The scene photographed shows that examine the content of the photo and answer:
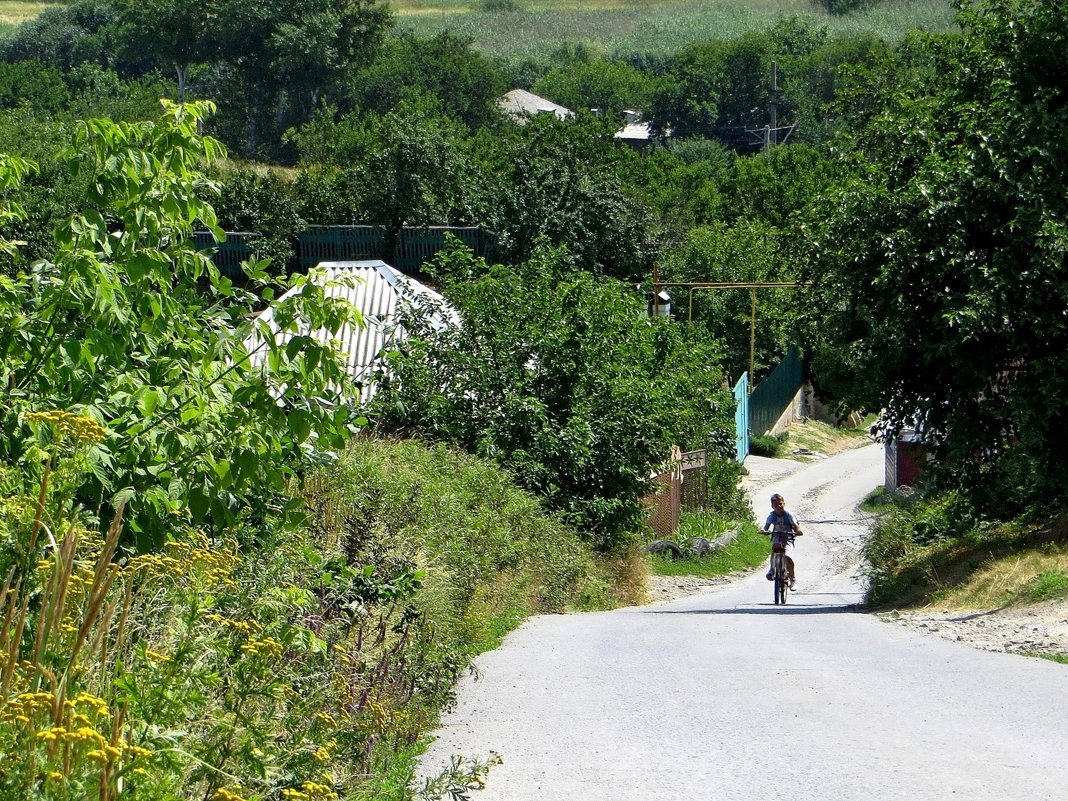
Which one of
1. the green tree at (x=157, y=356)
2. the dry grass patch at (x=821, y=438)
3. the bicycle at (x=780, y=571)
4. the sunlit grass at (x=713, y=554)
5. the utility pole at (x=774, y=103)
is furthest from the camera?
the utility pole at (x=774, y=103)

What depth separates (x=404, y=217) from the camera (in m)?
44.8

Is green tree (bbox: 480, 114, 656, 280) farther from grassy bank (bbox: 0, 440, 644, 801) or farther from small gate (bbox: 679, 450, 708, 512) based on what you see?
grassy bank (bbox: 0, 440, 644, 801)

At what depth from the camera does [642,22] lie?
606ft

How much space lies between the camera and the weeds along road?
6543 millimetres

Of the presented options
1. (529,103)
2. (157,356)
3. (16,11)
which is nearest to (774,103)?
(529,103)

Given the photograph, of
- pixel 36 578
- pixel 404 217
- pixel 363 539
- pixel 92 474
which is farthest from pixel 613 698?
pixel 404 217

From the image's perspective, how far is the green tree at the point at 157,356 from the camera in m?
6.74

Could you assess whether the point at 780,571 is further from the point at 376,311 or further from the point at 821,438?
the point at 821,438

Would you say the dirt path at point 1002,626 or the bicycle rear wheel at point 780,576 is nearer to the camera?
the dirt path at point 1002,626

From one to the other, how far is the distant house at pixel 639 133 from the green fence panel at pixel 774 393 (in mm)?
53385

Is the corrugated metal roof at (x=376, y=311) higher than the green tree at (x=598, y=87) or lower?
lower

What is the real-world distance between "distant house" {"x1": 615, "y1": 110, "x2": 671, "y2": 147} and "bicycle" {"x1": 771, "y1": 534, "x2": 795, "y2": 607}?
88.0m

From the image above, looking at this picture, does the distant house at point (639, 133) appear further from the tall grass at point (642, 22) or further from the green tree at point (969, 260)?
the green tree at point (969, 260)

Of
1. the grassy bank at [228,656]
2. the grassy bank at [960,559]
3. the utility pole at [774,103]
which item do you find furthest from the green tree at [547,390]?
the utility pole at [774,103]
